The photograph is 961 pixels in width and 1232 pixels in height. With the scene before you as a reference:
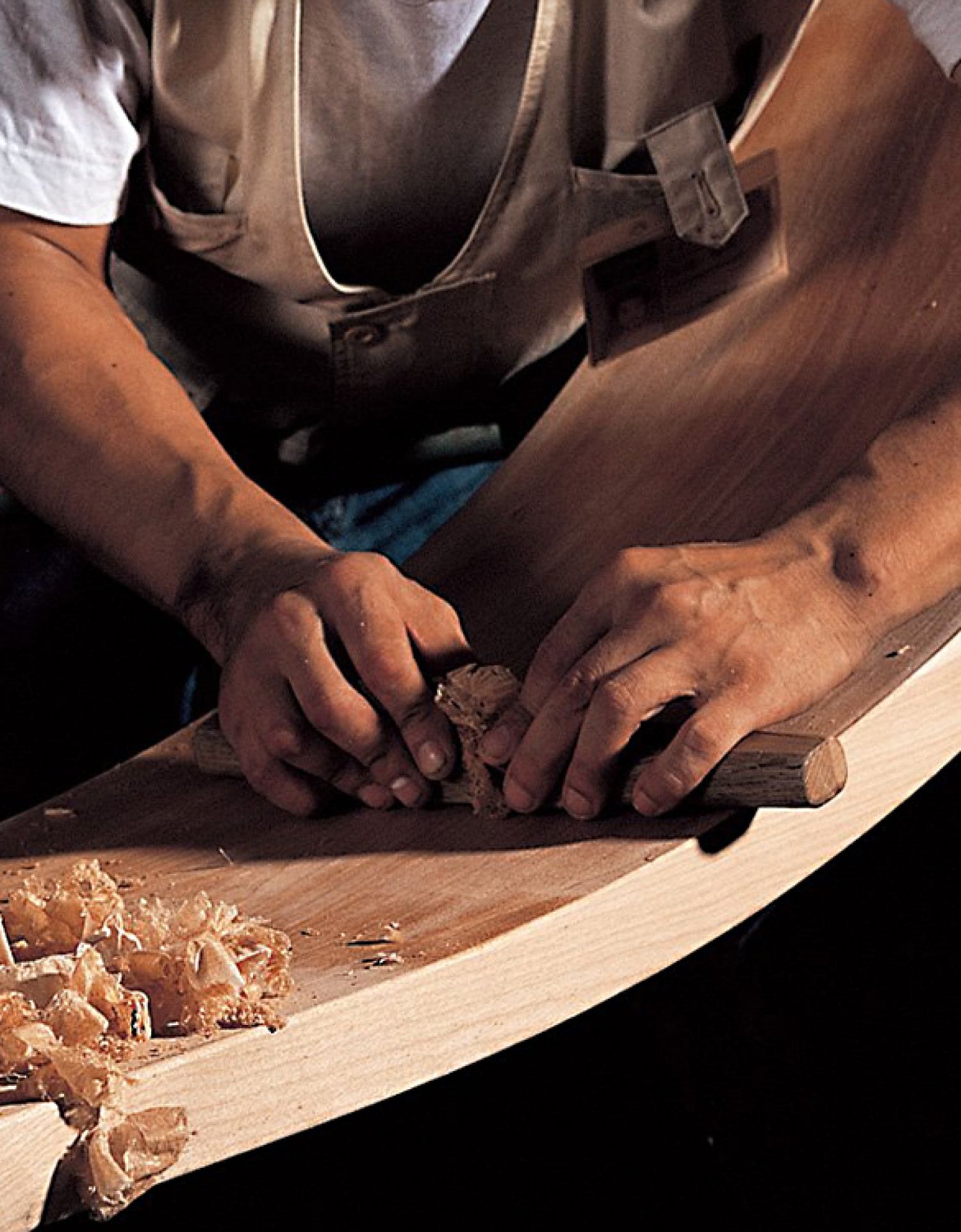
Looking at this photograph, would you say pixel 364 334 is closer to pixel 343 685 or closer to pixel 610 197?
pixel 610 197

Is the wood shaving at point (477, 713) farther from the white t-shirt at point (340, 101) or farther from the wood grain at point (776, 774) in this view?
the white t-shirt at point (340, 101)

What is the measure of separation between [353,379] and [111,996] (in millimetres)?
664

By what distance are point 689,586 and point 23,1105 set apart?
0.35 meters

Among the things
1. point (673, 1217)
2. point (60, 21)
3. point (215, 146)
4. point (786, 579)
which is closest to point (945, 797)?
point (673, 1217)

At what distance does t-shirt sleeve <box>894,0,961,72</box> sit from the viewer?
2.88ft

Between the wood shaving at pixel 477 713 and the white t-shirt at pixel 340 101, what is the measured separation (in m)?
0.42

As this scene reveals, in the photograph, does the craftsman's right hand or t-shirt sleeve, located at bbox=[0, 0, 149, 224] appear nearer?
the craftsman's right hand

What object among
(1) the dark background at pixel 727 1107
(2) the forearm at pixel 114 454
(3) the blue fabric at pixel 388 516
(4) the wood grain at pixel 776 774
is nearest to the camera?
(4) the wood grain at pixel 776 774

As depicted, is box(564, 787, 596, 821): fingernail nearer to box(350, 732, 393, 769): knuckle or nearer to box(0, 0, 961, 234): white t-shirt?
box(350, 732, 393, 769): knuckle

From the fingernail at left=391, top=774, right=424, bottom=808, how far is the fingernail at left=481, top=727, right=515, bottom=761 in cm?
4

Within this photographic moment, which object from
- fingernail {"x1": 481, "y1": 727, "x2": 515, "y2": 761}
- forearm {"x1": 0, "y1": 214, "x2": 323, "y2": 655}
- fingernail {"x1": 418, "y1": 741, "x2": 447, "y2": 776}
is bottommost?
forearm {"x1": 0, "y1": 214, "x2": 323, "y2": 655}

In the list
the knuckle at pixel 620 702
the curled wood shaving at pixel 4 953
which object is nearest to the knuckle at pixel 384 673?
the knuckle at pixel 620 702

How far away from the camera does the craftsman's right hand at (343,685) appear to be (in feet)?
2.41

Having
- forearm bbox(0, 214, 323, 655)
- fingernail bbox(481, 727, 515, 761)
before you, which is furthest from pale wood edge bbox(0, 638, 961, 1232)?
Result: forearm bbox(0, 214, 323, 655)
